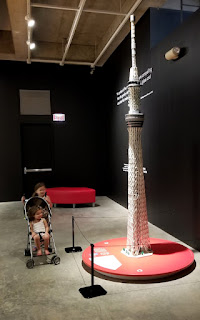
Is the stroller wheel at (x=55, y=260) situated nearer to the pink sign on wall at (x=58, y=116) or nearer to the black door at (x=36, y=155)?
the black door at (x=36, y=155)

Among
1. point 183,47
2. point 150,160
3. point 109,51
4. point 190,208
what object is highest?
point 109,51

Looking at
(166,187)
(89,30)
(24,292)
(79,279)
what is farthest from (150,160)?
(89,30)

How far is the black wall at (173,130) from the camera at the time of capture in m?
4.47

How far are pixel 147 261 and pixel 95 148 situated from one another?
20.7 feet

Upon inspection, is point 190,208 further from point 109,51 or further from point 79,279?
point 109,51

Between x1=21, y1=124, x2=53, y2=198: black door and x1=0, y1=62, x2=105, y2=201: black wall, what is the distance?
0.60ft

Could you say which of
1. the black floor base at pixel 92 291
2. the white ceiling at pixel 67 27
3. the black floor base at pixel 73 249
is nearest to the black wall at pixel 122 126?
the white ceiling at pixel 67 27

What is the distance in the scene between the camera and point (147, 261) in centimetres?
379

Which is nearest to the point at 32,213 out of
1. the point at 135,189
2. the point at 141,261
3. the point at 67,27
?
the point at 135,189

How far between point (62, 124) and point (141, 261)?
644cm

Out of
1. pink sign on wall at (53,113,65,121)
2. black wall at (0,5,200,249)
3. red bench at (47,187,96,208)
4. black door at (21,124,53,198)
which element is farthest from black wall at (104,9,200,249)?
black door at (21,124,53,198)

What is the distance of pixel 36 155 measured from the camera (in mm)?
9375

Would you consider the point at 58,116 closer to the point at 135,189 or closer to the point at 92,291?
the point at 135,189

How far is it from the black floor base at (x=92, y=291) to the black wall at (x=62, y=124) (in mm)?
6333
